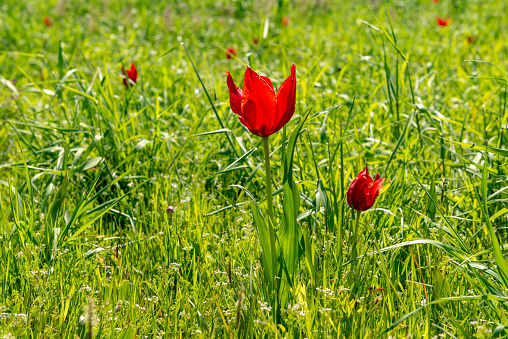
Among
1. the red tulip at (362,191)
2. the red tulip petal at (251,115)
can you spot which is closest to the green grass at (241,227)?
the red tulip at (362,191)

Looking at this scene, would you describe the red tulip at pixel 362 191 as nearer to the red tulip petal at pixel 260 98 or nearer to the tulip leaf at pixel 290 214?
the tulip leaf at pixel 290 214

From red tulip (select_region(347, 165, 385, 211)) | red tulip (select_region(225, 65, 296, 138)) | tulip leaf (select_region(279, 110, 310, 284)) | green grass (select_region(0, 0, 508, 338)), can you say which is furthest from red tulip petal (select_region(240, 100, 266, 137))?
red tulip (select_region(347, 165, 385, 211))

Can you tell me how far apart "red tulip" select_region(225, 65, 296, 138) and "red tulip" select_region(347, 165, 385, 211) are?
1.13 ft

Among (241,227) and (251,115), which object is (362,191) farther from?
(241,227)

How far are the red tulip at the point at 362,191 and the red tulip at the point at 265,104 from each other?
346 millimetres

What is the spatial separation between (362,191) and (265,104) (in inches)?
17.6

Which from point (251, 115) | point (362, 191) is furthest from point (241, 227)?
point (251, 115)

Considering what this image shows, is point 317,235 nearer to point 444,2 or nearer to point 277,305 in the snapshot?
point 277,305

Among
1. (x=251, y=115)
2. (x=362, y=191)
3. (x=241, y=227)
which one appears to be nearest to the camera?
(x=251, y=115)

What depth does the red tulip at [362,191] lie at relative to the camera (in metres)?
1.53

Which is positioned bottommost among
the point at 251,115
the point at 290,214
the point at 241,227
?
the point at 241,227

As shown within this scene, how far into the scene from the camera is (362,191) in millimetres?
1534

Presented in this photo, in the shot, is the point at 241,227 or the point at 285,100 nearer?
the point at 285,100

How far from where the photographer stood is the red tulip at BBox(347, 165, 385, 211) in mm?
1527
